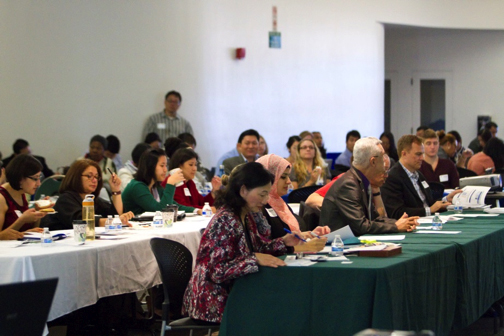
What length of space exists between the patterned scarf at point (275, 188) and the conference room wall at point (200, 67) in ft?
16.7

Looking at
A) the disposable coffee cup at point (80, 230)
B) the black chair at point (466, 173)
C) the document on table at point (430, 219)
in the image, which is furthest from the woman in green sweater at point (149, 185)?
the black chair at point (466, 173)

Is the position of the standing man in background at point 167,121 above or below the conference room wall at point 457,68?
below

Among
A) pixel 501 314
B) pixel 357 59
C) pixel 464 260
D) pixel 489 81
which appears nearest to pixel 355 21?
pixel 357 59

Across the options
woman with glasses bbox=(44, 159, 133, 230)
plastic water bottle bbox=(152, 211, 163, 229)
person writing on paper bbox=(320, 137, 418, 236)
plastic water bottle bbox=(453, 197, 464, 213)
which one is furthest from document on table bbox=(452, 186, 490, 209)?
woman with glasses bbox=(44, 159, 133, 230)

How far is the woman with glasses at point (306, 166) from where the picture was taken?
7816mm

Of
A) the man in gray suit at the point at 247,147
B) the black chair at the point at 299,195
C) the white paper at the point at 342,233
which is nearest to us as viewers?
the white paper at the point at 342,233

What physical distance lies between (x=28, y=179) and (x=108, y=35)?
546cm

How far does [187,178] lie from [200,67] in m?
4.96

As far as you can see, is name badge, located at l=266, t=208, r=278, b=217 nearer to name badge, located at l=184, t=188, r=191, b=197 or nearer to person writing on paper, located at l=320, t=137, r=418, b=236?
person writing on paper, located at l=320, t=137, r=418, b=236

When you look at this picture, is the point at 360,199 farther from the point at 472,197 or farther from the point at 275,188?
the point at 472,197

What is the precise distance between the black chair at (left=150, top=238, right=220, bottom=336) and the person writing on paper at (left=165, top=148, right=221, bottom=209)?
7.28 ft

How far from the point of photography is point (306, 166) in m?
8.01

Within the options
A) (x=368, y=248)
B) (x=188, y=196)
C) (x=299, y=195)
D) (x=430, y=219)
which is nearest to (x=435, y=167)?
(x=299, y=195)

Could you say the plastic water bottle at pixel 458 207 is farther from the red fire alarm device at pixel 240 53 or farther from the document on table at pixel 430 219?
the red fire alarm device at pixel 240 53
